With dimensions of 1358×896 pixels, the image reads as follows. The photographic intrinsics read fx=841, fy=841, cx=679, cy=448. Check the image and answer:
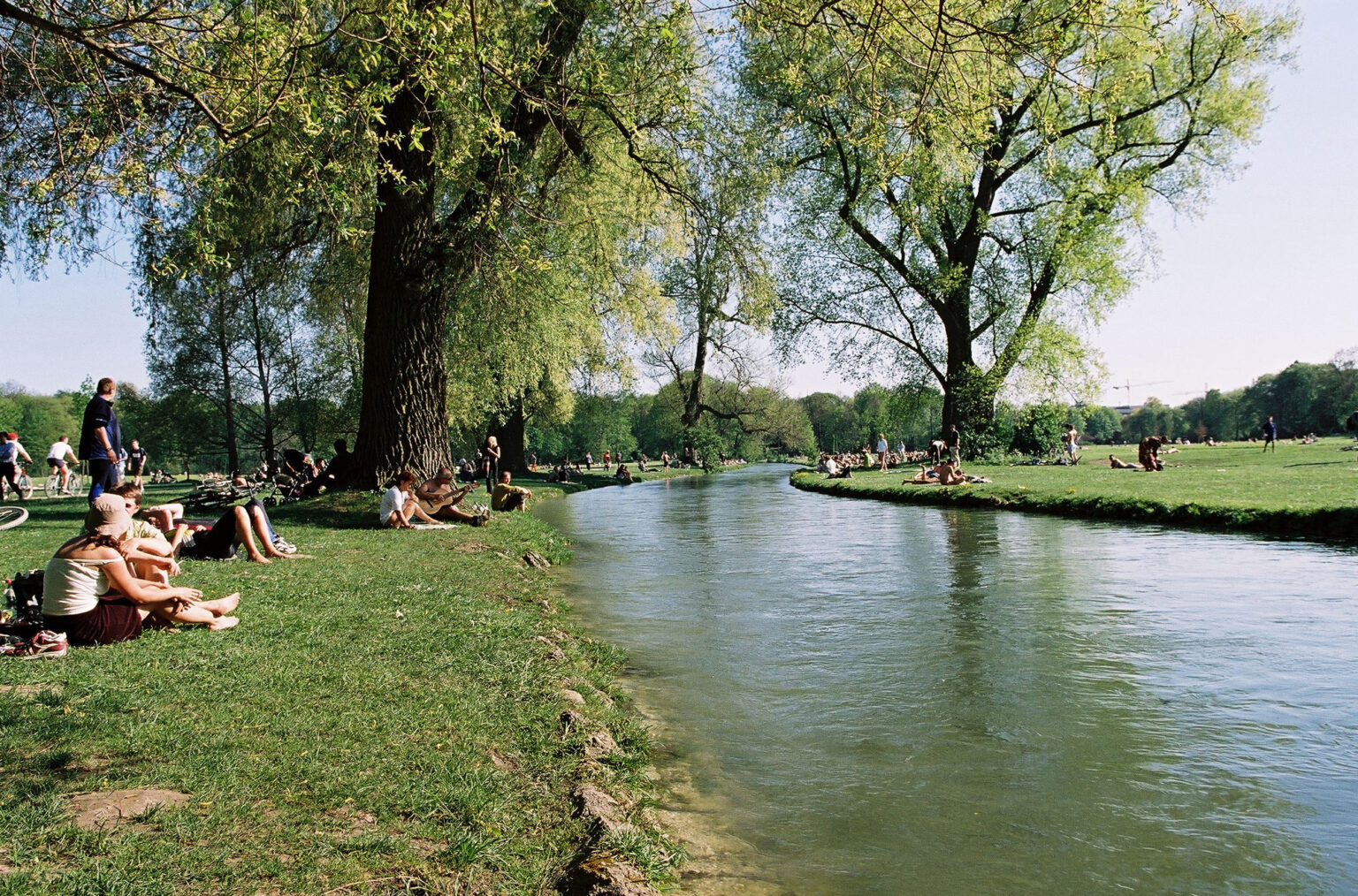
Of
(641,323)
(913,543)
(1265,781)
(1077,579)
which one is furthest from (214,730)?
(641,323)

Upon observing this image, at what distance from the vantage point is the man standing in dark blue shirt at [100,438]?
1233 cm

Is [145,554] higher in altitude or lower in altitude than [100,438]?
lower

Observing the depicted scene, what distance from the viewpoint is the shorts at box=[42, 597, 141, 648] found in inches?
227

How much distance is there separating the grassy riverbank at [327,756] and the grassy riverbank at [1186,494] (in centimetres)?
1234

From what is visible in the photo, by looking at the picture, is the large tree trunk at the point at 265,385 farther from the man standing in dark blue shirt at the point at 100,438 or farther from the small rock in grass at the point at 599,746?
the small rock in grass at the point at 599,746

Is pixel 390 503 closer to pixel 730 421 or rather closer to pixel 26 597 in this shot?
pixel 26 597

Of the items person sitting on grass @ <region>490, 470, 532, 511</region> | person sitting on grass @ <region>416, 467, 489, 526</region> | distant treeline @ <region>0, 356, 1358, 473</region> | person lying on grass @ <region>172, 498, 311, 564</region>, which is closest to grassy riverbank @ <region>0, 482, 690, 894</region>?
person lying on grass @ <region>172, 498, 311, 564</region>

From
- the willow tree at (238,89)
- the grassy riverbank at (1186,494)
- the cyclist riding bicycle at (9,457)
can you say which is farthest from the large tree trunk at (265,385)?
the willow tree at (238,89)

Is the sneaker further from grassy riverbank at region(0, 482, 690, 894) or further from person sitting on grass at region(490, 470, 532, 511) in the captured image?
person sitting on grass at region(490, 470, 532, 511)

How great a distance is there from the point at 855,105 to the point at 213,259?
17.8 feet

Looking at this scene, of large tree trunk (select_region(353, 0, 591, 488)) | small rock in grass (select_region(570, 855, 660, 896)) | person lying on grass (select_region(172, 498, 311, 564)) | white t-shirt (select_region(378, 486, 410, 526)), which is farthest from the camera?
large tree trunk (select_region(353, 0, 591, 488))

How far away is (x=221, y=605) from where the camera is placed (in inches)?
264

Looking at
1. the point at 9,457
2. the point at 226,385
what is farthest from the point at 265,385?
the point at 9,457

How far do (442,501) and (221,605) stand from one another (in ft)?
29.1
